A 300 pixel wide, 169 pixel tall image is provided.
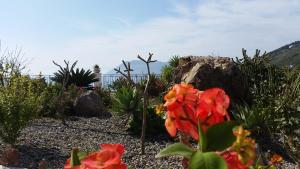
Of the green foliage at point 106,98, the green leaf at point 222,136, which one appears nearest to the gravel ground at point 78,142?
the green foliage at point 106,98

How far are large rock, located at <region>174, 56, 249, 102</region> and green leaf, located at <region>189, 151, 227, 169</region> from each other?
9591 millimetres

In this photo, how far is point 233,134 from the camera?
3.04 feet

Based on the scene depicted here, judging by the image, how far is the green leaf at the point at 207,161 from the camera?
2.87 ft

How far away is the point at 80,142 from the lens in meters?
9.17

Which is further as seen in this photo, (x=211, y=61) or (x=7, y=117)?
(x=211, y=61)

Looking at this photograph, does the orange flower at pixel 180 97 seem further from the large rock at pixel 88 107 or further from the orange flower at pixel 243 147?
the large rock at pixel 88 107

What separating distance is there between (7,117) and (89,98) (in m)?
5.61

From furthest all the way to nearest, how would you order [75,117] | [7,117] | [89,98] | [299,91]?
1. [89,98]
2. [75,117]
3. [299,91]
4. [7,117]

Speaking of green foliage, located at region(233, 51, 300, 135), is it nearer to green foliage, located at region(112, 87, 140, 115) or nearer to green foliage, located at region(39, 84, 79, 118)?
green foliage, located at region(112, 87, 140, 115)

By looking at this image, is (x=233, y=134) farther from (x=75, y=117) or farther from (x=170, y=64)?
(x=170, y=64)

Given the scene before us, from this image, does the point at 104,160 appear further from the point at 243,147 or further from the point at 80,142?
the point at 80,142

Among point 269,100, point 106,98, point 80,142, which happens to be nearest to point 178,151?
point 80,142

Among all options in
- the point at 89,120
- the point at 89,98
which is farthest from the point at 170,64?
the point at 89,120

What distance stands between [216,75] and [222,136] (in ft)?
32.6
